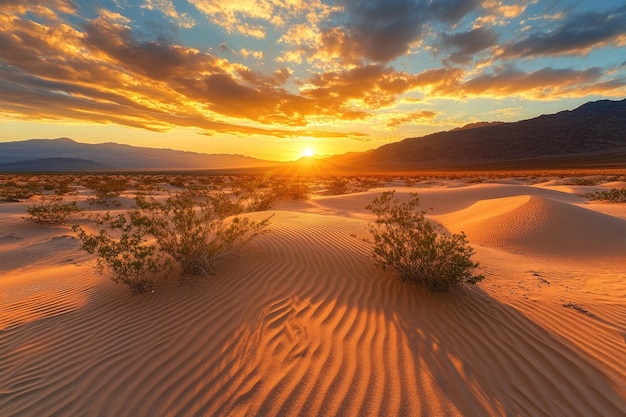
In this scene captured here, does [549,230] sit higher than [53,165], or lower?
higher

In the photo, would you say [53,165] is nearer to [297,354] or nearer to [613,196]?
[297,354]

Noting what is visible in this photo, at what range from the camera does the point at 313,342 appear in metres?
3.25

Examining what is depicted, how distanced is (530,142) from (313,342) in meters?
109

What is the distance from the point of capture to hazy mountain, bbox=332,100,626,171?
82375 mm

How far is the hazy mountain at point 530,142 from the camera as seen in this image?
3243 inches

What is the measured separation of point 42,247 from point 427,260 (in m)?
10.1

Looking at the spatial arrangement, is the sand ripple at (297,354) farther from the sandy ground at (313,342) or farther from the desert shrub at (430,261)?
the desert shrub at (430,261)

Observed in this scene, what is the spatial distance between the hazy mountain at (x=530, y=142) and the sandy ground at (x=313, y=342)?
82.3 m

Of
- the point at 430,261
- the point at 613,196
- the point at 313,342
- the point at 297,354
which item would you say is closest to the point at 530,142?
the point at 613,196

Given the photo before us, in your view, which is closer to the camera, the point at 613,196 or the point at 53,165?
the point at 613,196

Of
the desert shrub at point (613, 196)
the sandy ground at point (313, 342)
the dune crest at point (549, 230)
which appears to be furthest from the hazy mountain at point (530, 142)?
the sandy ground at point (313, 342)

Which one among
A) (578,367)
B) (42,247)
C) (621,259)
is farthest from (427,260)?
(42,247)

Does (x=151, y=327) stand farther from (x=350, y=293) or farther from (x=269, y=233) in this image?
(x=269, y=233)

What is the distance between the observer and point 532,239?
27.3 feet
